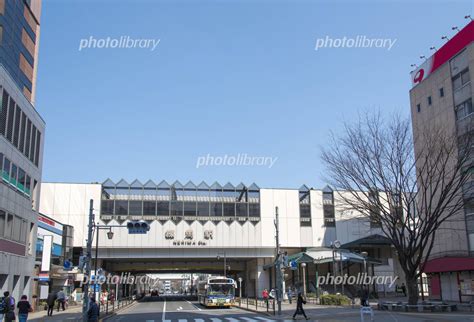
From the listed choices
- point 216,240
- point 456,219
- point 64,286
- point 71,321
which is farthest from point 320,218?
point 71,321

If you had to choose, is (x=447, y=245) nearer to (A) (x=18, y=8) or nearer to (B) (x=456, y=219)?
(B) (x=456, y=219)

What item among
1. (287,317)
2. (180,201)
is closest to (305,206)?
(180,201)

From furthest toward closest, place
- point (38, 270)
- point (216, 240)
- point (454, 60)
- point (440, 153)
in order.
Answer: point (216, 240) → point (454, 60) → point (38, 270) → point (440, 153)

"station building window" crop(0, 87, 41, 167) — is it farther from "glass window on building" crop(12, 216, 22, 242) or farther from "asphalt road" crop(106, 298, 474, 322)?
"asphalt road" crop(106, 298, 474, 322)

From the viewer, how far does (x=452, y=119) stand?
41188 mm

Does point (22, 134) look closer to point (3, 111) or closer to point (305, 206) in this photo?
point (3, 111)

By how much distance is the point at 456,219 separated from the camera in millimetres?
40500

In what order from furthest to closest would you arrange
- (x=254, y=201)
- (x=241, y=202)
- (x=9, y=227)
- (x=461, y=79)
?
(x=254, y=201) → (x=241, y=202) → (x=461, y=79) → (x=9, y=227)

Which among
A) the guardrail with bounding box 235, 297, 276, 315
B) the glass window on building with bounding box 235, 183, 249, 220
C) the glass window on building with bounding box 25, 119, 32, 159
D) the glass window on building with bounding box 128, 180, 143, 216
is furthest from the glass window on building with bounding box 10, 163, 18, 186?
the glass window on building with bounding box 235, 183, 249, 220

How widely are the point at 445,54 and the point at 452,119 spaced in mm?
6255

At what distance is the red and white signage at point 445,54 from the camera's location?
39.8 metres

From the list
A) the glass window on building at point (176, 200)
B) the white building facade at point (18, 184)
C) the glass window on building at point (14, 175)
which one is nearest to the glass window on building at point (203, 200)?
the glass window on building at point (176, 200)

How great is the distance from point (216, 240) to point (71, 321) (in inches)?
1366

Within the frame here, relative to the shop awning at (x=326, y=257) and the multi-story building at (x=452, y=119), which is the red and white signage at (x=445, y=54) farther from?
the shop awning at (x=326, y=257)
